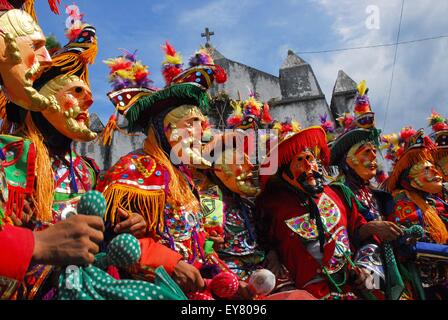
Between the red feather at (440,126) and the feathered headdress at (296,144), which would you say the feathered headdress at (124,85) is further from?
the red feather at (440,126)

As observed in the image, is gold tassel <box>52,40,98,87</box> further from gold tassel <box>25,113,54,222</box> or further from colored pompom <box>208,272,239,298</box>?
colored pompom <box>208,272,239,298</box>

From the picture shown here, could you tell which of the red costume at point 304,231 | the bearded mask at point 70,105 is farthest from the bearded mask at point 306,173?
the bearded mask at point 70,105

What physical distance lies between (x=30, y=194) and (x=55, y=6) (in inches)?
49.9

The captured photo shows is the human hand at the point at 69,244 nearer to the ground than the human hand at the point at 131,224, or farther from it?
nearer to the ground

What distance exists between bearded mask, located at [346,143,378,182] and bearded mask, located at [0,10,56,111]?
3.34 m

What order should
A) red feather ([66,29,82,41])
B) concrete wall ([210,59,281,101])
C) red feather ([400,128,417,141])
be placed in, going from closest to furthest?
1. red feather ([66,29,82,41])
2. red feather ([400,128,417,141])
3. concrete wall ([210,59,281,101])

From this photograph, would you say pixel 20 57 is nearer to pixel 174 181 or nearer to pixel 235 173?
pixel 174 181

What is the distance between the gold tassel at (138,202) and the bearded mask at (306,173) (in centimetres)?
151

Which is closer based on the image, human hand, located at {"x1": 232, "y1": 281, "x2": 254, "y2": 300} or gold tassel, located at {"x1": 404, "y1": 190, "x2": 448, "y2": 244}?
human hand, located at {"x1": 232, "y1": 281, "x2": 254, "y2": 300}

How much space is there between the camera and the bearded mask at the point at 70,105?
3.09m

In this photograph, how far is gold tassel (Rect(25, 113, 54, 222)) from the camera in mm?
2695

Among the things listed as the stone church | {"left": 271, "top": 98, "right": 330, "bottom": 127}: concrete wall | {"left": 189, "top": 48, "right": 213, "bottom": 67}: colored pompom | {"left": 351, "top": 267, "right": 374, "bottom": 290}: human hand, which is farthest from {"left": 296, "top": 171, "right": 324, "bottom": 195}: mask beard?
{"left": 271, "top": 98, "right": 330, "bottom": 127}: concrete wall

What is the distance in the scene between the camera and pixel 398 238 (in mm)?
4379

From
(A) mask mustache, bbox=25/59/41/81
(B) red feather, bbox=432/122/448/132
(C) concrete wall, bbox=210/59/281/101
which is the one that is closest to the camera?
(A) mask mustache, bbox=25/59/41/81
